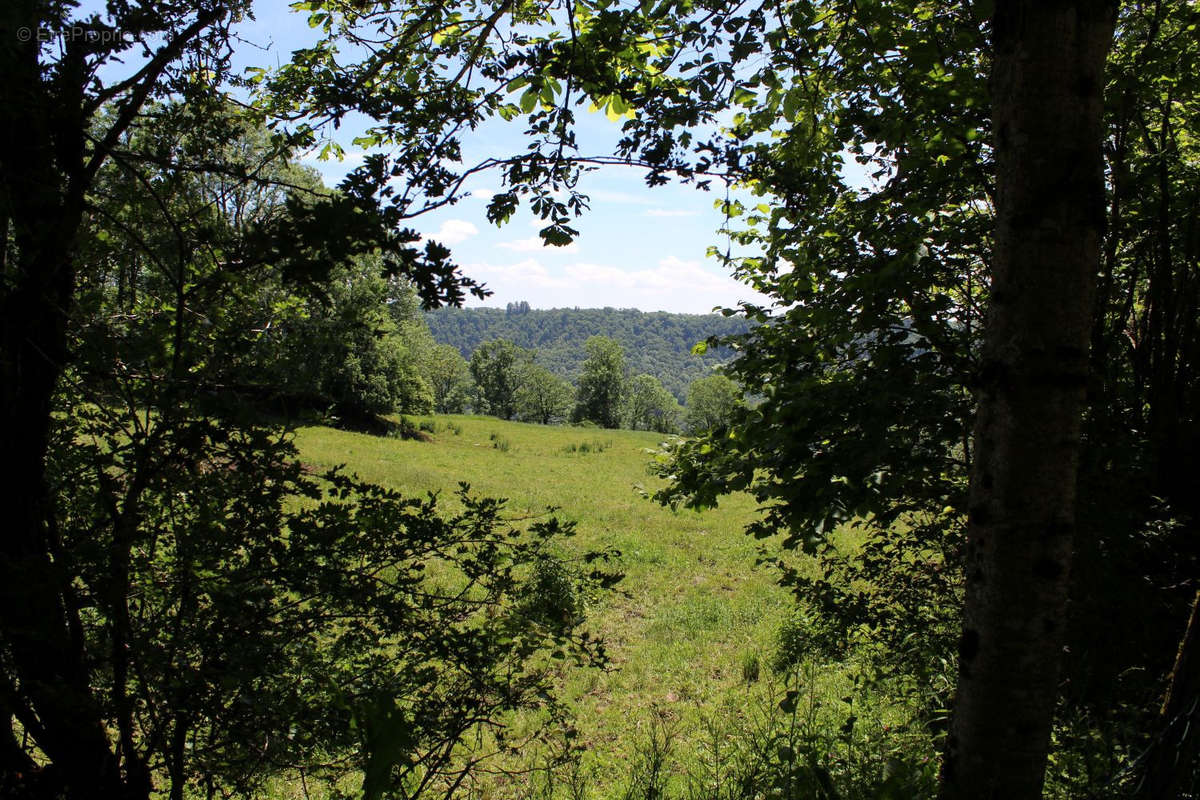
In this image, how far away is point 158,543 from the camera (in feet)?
9.45

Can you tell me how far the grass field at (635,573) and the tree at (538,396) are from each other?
170 feet

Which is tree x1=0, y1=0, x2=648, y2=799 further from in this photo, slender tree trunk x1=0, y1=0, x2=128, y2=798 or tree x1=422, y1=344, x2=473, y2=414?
tree x1=422, y1=344, x2=473, y2=414

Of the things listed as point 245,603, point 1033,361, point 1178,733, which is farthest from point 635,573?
point 1033,361

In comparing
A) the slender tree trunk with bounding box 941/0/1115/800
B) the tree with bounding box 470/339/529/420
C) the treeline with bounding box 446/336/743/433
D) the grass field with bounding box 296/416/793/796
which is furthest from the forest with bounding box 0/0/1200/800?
the tree with bounding box 470/339/529/420

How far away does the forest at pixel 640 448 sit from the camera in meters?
1.69

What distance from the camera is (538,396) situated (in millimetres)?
83750

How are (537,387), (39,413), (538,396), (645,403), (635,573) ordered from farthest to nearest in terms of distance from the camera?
1. (645,403)
2. (537,387)
3. (538,396)
4. (635,573)
5. (39,413)

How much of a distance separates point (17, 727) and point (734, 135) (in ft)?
21.6

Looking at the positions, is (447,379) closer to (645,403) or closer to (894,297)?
(645,403)

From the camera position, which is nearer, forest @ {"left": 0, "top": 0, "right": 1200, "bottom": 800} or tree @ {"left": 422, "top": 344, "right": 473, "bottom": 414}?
forest @ {"left": 0, "top": 0, "right": 1200, "bottom": 800}

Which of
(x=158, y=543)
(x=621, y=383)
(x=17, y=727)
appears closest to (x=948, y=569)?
(x=158, y=543)

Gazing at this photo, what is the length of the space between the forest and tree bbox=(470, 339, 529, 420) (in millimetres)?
79198

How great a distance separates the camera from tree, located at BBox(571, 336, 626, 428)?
8169 cm

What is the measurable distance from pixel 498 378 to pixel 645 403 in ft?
94.5
